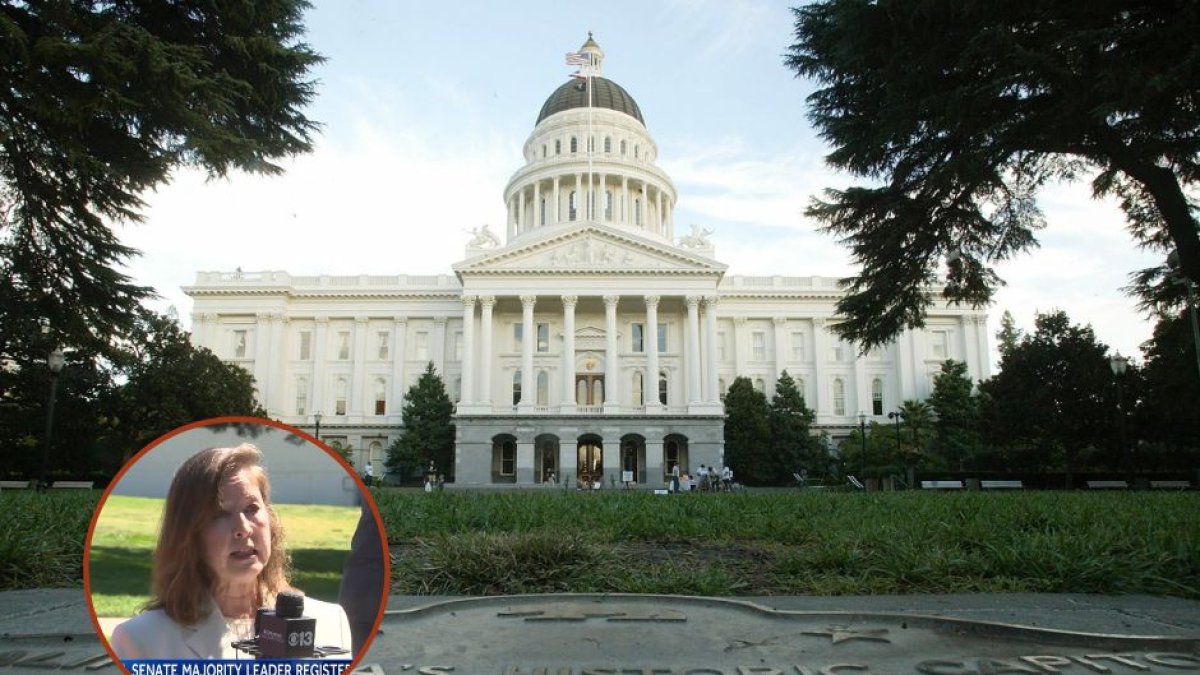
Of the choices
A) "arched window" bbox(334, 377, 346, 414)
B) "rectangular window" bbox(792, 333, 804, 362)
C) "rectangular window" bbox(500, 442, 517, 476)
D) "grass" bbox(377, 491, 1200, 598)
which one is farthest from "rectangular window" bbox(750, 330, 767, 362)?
"grass" bbox(377, 491, 1200, 598)

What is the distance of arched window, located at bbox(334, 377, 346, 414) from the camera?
6844 cm

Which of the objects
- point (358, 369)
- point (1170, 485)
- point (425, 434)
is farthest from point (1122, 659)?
point (358, 369)

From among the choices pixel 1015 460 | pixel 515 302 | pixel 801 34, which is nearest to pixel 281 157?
pixel 801 34

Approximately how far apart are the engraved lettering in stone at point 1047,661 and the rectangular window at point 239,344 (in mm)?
70299

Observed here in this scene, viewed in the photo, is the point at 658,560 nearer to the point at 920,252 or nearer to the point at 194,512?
the point at 920,252

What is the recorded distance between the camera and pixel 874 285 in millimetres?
13352

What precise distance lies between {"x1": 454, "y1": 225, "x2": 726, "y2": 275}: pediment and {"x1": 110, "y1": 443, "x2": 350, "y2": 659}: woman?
58.5 meters

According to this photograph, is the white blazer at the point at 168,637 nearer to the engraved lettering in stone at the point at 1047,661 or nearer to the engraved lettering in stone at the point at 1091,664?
the engraved lettering in stone at the point at 1047,661

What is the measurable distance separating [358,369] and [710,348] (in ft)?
94.0

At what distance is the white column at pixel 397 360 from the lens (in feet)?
223

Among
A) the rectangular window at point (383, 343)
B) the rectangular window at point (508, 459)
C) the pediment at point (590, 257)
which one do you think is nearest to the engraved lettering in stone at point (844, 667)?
the pediment at point (590, 257)

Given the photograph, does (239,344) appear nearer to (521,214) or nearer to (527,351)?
(527,351)

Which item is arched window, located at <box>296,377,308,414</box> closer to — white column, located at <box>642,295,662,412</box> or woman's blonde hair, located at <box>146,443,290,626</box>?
white column, located at <box>642,295,662,412</box>

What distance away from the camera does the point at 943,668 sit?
4184 millimetres
